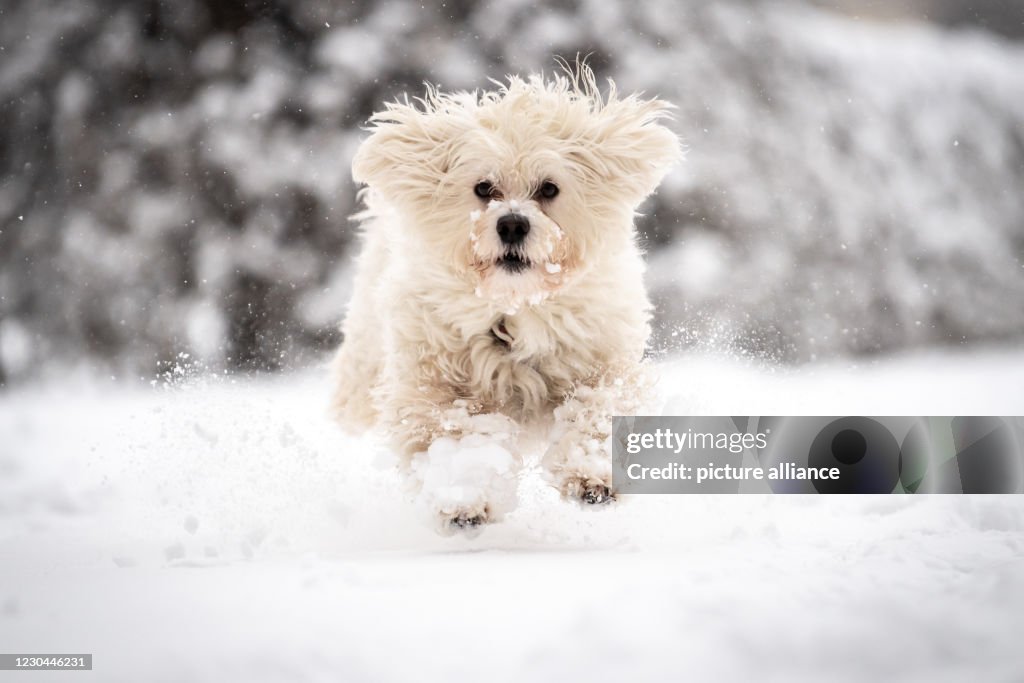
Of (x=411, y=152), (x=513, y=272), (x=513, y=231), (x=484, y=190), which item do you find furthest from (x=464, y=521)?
(x=411, y=152)

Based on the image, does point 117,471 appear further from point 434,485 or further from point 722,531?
point 722,531

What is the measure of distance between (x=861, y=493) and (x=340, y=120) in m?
6.80

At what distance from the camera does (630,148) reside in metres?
3.65

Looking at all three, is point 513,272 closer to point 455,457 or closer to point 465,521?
point 455,457

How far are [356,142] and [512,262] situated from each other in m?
5.85

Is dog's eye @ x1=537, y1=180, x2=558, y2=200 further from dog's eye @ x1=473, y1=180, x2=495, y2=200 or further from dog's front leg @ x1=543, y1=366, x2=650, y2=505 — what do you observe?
dog's front leg @ x1=543, y1=366, x2=650, y2=505

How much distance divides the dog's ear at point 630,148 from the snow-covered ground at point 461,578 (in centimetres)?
86

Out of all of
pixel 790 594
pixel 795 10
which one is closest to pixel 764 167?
pixel 795 10

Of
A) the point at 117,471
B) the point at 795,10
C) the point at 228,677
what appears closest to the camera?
the point at 228,677

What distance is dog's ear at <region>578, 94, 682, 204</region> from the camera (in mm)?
3584

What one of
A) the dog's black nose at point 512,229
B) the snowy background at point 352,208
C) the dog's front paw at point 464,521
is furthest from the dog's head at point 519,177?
the dog's front paw at point 464,521

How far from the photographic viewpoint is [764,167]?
8617 mm

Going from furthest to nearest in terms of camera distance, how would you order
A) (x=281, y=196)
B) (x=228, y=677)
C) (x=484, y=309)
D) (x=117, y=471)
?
(x=281, y=196) < (x=117, y=471) < (x=484, y=309) < (x=228, y=677)

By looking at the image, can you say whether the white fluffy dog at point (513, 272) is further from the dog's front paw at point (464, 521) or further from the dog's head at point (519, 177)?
the dog's front paw at point (464, 521)
